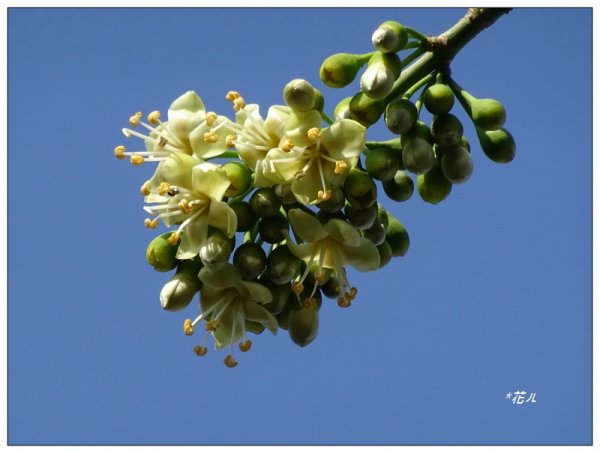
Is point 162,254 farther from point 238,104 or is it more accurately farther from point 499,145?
point 499,145

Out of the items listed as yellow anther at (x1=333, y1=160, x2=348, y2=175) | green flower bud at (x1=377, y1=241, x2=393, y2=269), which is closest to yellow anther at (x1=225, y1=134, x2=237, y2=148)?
yellow anther at (x1=333, y1=160, x2=348, y2=175)

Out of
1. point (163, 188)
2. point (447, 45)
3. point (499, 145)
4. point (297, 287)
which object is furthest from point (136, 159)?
point (499, 145)

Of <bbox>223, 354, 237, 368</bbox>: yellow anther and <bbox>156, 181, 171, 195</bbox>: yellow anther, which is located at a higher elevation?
<bbox>156, 181, 171, 195</bbox>: yellow anther

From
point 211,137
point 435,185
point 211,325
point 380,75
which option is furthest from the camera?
point 435,185

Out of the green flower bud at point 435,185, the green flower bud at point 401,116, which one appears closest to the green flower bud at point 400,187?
the green flower bud at point 435,185

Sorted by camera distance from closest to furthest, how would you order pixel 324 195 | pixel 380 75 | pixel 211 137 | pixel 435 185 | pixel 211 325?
pixel 324 195 → pixel 380 75 → pixel 211 137 → pixel 211 325 → pixel 435 185

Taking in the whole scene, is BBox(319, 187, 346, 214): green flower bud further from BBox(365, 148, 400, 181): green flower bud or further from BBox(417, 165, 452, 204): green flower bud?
BBox(417, 165, 452, 204): green flower bud

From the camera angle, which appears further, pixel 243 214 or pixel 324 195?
pixel 243 214
